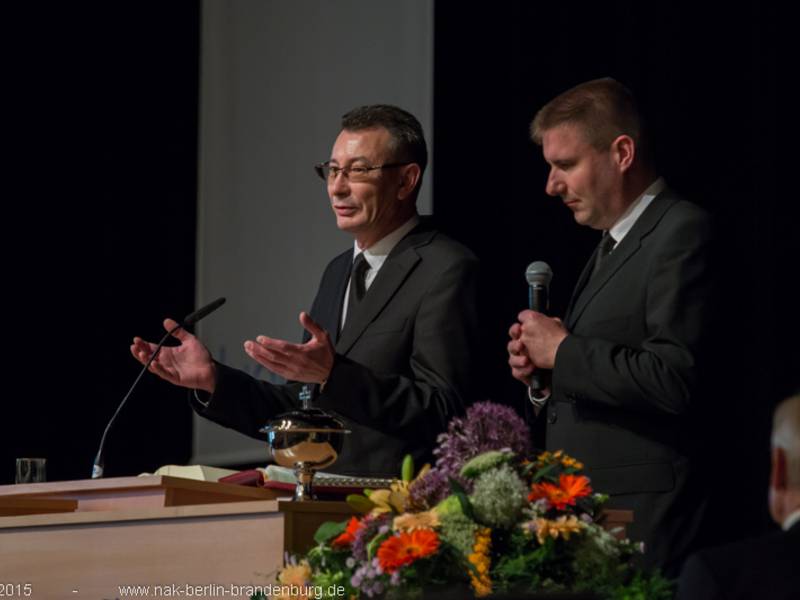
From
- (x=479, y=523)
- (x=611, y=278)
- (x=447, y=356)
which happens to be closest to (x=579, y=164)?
(x=611, y=278)

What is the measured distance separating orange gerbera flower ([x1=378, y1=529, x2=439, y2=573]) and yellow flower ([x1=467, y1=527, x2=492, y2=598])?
0.06 meters

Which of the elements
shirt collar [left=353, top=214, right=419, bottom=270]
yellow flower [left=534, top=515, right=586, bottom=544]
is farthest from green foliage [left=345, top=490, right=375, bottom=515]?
shirt collar [left=353, top=214, right=419, bottom=270]

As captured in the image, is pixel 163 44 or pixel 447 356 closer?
pixel 447 356

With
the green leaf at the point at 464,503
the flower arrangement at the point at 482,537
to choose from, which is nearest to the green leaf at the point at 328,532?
the flower arrangement at the point at 482,537

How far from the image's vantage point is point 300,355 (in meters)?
3.07

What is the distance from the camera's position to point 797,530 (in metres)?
1.71

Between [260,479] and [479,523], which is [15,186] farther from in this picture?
[479,523]

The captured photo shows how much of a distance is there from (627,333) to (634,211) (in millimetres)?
329

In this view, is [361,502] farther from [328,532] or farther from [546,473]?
[546,473]

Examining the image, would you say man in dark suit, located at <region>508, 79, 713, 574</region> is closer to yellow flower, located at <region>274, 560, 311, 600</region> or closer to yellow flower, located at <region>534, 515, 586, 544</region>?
yellow flower, located at <region>534, 515, 586, 544</region>

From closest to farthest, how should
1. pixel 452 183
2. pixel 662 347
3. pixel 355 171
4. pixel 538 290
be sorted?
pixel 662 347, pixel 538 290, pixel 355 171, pixel 452 183

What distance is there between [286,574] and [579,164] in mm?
1349

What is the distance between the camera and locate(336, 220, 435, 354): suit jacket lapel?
3602 mm

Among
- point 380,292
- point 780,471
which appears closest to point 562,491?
point 780,471
